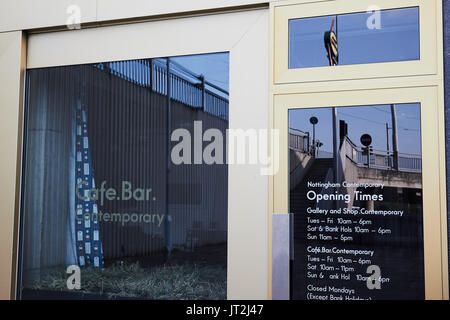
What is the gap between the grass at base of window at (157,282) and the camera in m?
3.60

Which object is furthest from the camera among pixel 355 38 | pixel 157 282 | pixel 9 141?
pixel 9 141

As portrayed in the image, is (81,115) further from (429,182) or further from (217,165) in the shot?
(429,182)

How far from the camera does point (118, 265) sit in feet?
12.5

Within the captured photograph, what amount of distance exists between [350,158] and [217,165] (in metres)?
0.91

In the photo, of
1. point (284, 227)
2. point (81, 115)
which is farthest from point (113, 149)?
point (284, 227)

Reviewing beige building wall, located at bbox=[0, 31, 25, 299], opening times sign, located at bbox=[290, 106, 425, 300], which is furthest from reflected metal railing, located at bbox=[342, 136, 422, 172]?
beige building wall, located at bbox=[0, 31, 25, 299]

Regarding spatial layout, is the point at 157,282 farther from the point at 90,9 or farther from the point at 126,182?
the point at 90,9

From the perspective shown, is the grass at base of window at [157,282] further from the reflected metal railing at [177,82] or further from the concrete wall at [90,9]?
the concrete wall at [90,9]

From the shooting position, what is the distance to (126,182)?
3824 mm

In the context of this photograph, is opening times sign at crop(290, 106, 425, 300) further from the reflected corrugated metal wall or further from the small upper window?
the reflected corrugated metal wall

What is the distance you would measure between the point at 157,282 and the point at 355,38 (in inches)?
85.8

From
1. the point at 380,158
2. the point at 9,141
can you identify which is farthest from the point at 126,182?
the point at 380,158

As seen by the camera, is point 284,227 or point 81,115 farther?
point 81,115

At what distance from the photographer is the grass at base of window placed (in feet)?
11.8
